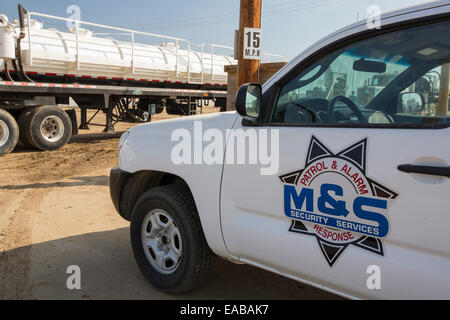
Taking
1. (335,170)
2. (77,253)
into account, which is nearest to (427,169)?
(335,170)

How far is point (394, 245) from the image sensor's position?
1920mm

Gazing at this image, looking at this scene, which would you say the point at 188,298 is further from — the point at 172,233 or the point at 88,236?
the point at 88,236

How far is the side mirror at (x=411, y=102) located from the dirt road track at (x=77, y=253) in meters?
1.68

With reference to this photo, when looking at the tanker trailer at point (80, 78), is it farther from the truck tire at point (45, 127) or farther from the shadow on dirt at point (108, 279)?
the shadow on dirt at point (108, 279)

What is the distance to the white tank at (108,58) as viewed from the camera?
10.6 metres

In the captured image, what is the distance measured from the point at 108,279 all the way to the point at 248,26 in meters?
4.09

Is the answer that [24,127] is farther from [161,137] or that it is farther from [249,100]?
[249,100]

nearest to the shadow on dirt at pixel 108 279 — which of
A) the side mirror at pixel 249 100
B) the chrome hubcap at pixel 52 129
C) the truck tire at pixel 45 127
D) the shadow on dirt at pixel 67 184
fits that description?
the side mirror at pixel 249 100

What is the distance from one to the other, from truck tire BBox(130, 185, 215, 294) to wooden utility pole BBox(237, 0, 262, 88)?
3519 mm

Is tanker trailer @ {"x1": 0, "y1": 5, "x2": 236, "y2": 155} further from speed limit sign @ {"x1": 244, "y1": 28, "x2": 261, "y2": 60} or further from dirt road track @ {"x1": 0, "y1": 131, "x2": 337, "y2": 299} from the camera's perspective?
speed limit sign @ {"x1": 244, "y1": 28, "x2": 261, "y2": 60}

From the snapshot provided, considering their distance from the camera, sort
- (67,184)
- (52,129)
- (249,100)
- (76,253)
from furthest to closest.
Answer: (52,129) → (67,184) → (76,253) → (249,100)

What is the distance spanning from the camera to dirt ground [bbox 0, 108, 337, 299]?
319 cm

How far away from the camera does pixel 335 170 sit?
2.10 meters

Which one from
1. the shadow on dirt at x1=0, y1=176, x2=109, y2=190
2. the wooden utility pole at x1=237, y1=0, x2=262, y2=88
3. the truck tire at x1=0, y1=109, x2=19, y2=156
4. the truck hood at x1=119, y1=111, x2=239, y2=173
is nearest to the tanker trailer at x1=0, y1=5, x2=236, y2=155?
the truck tire at x1=0, y1=109, x2=19, y2=156
